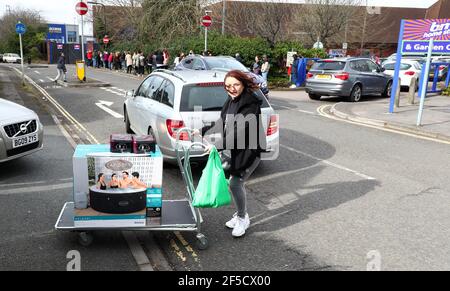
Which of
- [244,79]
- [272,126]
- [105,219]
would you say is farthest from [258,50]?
[105,219]

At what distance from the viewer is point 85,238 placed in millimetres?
4016

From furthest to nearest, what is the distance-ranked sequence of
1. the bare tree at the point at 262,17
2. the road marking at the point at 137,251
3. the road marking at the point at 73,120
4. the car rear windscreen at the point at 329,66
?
1. the bare tree at the point at 262,17
2. the car rear windscreen at the point at 329,66
3. the road marking at the point at 73,120
4. the road marking at the point at 137,251

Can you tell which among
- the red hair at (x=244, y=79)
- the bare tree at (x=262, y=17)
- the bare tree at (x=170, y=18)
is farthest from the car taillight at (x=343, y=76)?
the bare tree at (x=170, y=18)

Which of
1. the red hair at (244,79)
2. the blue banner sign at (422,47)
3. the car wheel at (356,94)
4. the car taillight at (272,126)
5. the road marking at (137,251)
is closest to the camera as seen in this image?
the road marking at (137,251)

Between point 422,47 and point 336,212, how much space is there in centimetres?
914

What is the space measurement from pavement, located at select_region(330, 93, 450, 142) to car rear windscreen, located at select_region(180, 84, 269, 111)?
608 cm

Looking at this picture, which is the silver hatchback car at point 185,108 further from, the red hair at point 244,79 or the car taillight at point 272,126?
the red hair at point 244,79

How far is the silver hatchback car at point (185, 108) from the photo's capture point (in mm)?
6117

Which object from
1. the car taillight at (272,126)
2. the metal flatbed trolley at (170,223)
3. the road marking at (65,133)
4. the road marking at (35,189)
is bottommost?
the road marking at (35,189)

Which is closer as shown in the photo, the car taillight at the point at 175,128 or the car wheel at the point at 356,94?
the car taillight at the point at 175,128

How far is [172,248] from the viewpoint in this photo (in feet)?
13.4

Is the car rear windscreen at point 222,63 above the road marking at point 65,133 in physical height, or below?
above

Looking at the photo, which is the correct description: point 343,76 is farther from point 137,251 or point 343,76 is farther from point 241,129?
point 137,251
